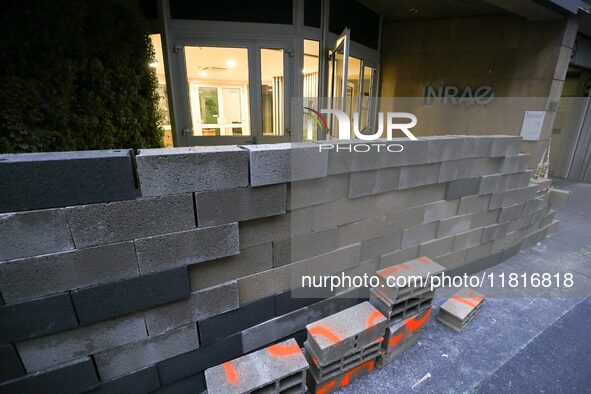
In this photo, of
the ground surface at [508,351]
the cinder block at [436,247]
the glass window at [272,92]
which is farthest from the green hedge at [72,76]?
the cinder block at [436,247]

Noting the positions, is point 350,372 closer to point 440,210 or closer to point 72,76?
point 440,210

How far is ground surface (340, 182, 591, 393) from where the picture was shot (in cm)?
193

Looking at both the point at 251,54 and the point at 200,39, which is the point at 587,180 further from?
the point at 200,39

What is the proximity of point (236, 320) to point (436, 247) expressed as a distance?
201 centimetres

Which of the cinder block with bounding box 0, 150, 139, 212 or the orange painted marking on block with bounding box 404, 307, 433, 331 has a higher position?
the cinder block with bounding box 0, 150, 139, 212

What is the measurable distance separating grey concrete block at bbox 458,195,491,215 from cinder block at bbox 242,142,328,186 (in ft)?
5.64

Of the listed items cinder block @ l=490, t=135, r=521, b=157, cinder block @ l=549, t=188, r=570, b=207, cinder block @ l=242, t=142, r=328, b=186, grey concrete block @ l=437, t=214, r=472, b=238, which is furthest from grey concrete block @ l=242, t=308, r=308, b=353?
cinder block @ l=549, t=188, r=570, b=207

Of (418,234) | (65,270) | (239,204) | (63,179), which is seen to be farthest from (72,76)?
(418,234)

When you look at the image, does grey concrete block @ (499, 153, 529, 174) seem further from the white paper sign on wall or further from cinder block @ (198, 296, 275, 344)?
the white paper sign on wall

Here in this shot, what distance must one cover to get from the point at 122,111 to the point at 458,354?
4.00 meters

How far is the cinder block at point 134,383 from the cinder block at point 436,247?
2.33 metres

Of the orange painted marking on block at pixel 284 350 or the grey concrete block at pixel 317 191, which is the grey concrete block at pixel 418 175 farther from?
the orange painted marking on block at pixel 284 350

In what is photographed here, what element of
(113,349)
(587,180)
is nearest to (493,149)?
(113,349)

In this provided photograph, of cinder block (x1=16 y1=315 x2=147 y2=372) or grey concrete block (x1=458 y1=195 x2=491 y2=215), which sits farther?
grey concrete block (x1=458 y1=195 x2=491 y2=215)
